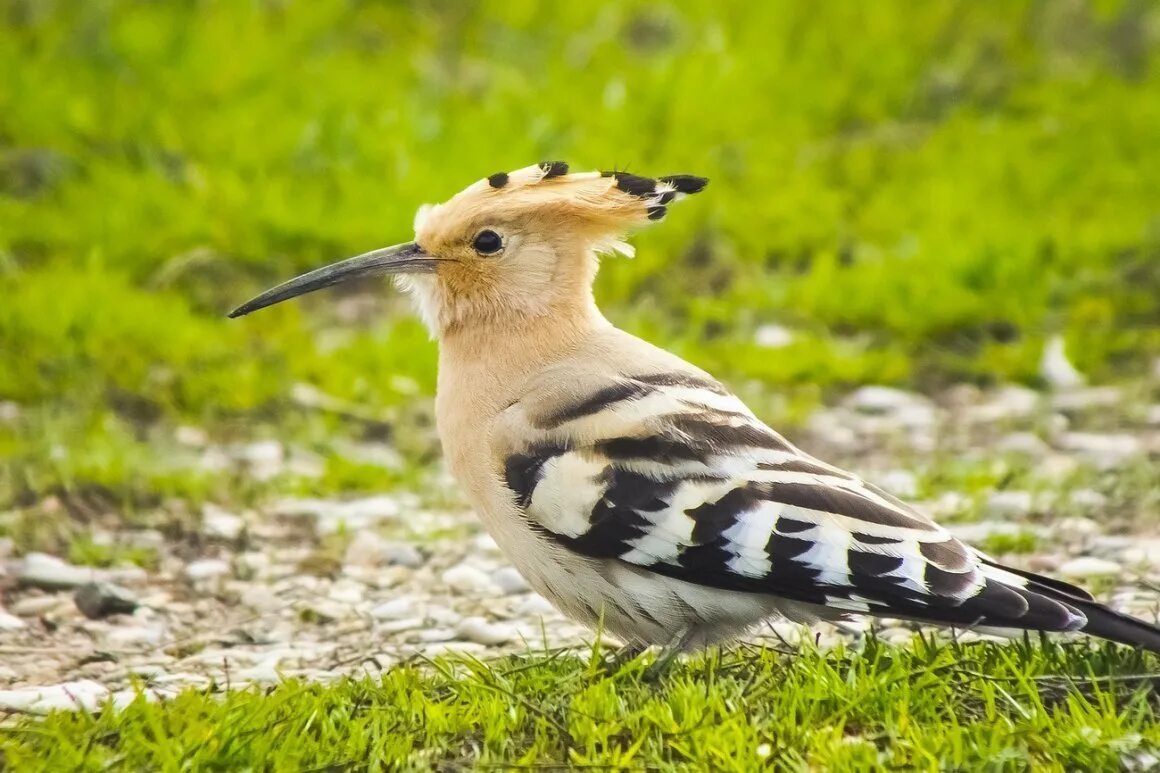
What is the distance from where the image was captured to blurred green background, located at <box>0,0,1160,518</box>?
5.39 metres

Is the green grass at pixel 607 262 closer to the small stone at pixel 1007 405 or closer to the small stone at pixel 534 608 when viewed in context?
the small stone at pixel 1007 405

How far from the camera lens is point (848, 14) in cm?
795

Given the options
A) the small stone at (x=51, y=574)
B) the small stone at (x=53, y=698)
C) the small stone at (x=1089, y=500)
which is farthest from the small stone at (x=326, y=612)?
the small stone at (x=1089, y=500)

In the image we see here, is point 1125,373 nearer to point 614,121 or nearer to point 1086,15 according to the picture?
point 614,121

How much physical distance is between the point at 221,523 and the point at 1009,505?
7.14ft

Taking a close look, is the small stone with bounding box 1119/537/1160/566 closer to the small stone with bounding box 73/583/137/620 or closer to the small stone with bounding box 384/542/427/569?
the small stone with bounding box 384/542/427/569

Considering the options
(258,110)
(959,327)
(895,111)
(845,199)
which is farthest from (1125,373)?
(258,110)

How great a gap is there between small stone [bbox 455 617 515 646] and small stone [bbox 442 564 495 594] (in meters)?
0.33

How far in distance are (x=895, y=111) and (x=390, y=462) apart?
3.47 m

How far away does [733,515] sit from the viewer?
10.0ft

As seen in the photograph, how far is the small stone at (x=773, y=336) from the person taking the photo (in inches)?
231

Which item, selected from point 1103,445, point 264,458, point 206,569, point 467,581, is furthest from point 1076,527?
point 264,458

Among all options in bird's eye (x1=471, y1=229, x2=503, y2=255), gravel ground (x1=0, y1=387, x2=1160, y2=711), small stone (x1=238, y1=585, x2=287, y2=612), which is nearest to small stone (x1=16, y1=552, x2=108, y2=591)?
gravel ground (x1=0, y1=387, x2=1160, y2=711)

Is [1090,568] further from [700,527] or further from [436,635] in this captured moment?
[436,635]
